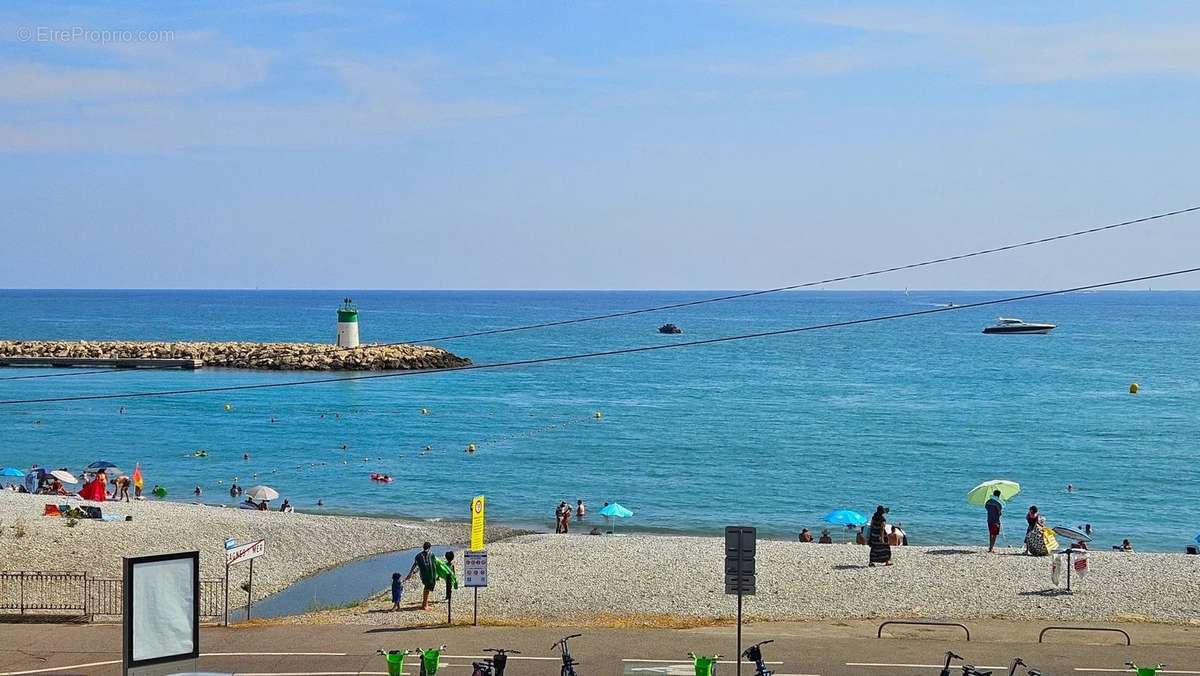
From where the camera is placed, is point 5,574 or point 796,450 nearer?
point 5,574

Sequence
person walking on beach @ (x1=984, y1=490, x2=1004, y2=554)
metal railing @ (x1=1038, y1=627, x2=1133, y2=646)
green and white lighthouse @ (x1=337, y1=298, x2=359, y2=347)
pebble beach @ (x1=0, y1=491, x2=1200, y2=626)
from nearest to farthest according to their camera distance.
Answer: metal railing @ (x1=1038, y1=627, x2=1133, y2=646) < pebble beach @ (x1=0, y1=491, x2=1200, y2=626) < person walking on beach @ (x1=984, y1=490, x2=1004, y2=554) < green and white lighthouse @ (x1=337, y1=298, x2=359, y2=347)

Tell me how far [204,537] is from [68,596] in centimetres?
857

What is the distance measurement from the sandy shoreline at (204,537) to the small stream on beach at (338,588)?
0.44m

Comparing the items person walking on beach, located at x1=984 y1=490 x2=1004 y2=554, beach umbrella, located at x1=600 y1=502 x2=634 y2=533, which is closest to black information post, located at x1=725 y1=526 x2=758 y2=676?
person walking on beach, located at x1=984 y1=490 x2=1004 y2=554

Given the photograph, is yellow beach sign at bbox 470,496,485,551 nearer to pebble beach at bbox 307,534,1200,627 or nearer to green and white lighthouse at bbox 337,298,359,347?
pebble beach at bbox 307,534,1200,627

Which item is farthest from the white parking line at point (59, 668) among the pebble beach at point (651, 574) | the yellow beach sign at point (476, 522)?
the yellow beach sign at point (476, 522)

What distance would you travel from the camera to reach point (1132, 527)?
4291cm

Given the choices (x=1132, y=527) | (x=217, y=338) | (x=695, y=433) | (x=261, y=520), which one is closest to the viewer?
(x=261, y=520)

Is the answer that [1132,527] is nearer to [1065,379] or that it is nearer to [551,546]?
[551,546]

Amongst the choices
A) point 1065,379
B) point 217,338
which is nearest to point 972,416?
point 1065,379

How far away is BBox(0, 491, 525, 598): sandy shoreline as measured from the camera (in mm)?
27739

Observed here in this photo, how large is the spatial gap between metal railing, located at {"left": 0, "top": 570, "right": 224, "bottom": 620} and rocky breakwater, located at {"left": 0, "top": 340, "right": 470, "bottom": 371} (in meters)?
73.4

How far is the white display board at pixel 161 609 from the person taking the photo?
40.7ft

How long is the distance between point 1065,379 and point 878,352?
3641 centimetres
